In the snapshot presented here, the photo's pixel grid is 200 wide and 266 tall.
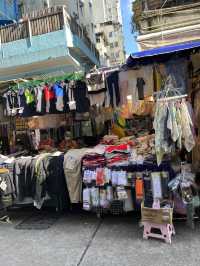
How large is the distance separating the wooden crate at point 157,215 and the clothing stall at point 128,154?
0.01 m

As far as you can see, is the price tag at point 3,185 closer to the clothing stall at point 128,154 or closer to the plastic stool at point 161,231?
the clothing stall at point 128,154

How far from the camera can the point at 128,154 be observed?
19.6 feet

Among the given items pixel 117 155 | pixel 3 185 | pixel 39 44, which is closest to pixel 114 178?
pixel 117 155

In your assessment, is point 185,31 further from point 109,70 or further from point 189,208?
point 189,208

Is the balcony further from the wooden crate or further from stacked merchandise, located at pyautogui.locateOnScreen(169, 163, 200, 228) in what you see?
the wooden crate

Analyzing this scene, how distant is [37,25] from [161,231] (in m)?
12.5

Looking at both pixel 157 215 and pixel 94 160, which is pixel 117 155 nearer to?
pixel 94 160

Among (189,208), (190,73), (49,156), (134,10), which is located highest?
(134,10)

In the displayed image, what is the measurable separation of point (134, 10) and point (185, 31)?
235 inches

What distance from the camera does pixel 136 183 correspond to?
5.52m

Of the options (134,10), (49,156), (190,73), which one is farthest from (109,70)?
(134,10)

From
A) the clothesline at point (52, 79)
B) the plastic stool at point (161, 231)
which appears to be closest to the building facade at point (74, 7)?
the clothesline at point (52, 79)

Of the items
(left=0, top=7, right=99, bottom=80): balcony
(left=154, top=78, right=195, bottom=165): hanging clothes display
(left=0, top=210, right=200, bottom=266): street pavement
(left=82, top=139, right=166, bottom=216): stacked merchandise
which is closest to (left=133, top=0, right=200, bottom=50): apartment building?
(left=154, top=78, right=195, bottom=165): hanging clothes display

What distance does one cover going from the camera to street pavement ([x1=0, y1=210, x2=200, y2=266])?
4520 millimetres
